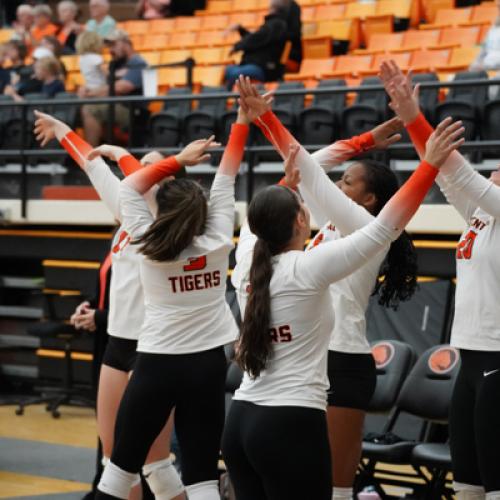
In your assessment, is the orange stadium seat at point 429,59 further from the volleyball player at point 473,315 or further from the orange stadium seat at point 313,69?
the volleyball player at point 473,315

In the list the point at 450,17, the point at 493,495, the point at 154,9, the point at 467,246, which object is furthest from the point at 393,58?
the point at 493,495

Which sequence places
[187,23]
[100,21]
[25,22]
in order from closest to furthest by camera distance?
[100,21] → [25,22] → [187,23]

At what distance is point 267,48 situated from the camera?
33.4ft

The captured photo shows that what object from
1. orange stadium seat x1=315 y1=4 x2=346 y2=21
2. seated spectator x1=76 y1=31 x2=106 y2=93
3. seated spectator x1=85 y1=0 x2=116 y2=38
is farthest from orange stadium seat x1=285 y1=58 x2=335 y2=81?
seated spectator x1=85 y1=0 x2=116 y2=38

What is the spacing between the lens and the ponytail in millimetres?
3158

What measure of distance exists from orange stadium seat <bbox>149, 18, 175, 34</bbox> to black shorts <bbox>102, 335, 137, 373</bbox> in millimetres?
9578

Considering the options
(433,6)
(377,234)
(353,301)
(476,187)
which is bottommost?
(353,301)

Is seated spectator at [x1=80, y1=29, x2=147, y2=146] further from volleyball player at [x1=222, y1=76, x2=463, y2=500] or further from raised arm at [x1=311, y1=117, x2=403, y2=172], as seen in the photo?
volleyball player at [x1=222, y1=76, x2=463, y2=500]

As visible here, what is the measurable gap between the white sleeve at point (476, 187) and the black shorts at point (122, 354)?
65.1 inches

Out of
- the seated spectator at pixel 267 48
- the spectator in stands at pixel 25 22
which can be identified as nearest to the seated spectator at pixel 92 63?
the seated spectator at pixel 267 48

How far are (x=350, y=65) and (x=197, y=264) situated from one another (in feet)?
23.8

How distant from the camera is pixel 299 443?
305 centimetres

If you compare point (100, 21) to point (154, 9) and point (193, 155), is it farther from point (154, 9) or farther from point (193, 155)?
point (193, 155)

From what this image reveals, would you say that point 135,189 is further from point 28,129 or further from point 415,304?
point 28,129
